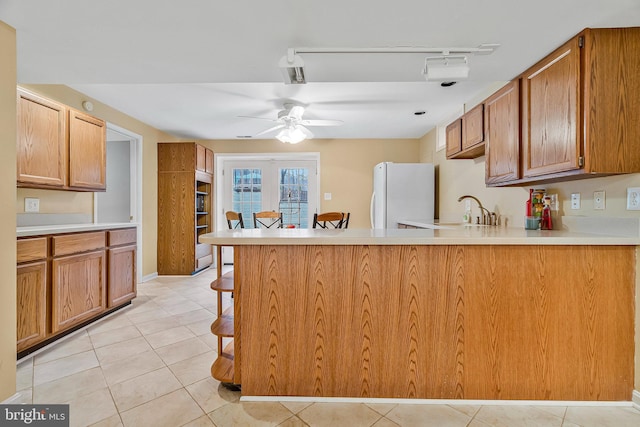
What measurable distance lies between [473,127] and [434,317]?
181cm

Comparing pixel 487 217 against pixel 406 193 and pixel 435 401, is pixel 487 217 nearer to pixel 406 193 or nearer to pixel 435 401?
pixel 406 193

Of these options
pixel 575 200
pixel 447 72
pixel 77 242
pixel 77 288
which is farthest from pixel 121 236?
pixel 575 200

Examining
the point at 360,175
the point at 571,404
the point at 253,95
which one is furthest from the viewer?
the point at 360,175

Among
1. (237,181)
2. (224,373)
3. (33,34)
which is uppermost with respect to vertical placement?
(33,34)

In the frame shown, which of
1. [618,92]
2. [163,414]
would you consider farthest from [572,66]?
[163,414]

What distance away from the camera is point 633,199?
60.9 inches

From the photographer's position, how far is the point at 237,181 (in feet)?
17.7

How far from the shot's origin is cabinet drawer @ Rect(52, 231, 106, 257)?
2301mm

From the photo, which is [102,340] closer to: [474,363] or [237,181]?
[474,363]

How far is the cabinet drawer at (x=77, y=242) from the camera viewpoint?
2.30 meters

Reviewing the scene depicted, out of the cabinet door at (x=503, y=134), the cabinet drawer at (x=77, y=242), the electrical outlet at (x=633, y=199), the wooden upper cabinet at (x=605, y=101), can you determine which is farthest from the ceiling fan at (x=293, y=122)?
the electrical outlet at (x=633, y=199)

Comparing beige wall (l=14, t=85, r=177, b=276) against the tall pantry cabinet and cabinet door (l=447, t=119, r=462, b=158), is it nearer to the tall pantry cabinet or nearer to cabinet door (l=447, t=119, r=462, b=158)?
the tall pantry cabinet

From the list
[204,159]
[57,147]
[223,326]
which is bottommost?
[223,326]

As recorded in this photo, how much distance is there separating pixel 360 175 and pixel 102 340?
4.03 meters
